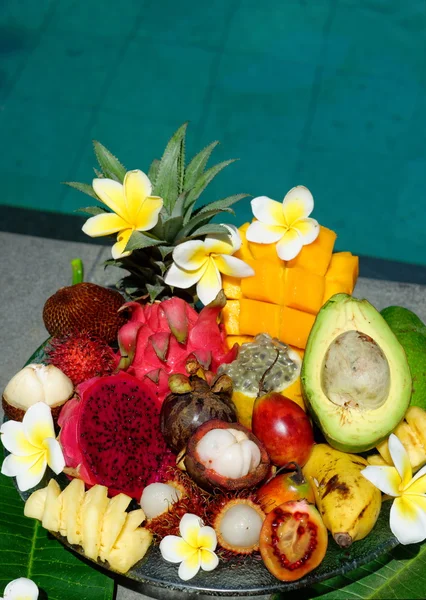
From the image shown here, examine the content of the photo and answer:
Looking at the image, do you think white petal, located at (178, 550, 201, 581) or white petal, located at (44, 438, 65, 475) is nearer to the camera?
white petal, located at (178, 550, 201, 581)

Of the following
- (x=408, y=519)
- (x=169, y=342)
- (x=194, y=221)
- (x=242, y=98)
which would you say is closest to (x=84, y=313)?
(x=169, y=342)

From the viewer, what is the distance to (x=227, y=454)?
1700mm

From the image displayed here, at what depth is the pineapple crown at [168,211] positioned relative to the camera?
2.04 meters

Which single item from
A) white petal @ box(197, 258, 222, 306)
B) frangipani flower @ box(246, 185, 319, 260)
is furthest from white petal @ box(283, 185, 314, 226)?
white petal @ box(197, 258, 222, 306)

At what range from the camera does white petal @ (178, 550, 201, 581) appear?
1.62 meters

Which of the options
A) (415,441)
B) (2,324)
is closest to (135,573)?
(415,441)

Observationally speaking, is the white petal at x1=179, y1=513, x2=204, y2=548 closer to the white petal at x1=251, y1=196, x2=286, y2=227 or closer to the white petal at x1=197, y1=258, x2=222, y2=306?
the white petal at x1=197, y1=258, x2=222, y2=306

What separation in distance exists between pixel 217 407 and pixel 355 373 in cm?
33

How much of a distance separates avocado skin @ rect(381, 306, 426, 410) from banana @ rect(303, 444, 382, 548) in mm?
255

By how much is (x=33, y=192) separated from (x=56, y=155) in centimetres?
30

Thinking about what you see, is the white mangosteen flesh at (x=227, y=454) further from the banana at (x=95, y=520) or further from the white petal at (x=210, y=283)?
the white petal at (x=210, y=283)

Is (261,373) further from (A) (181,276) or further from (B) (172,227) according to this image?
(B) (172,227)

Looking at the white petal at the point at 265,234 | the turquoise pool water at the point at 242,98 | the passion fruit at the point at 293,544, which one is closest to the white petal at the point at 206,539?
the passion fruit at the point at 293,544

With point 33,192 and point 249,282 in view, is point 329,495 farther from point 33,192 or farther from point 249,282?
point 33,192
